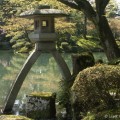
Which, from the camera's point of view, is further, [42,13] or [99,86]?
[42,13]

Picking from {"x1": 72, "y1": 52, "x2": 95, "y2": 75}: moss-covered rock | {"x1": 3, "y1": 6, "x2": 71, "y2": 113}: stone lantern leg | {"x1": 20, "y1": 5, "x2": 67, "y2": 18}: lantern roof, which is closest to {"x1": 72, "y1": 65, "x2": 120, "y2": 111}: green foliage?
{"x1": 72, "y1": 52, "x2": 95, "y2": 75}: moss-covered rock

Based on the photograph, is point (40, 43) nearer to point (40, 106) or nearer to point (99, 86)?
point (40, 106)

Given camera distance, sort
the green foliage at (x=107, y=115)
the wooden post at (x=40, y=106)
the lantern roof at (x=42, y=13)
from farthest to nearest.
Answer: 1. the lantern roof at (x=42, y=13)
2. the wooden post at (x=40, y=106)
3. the green foliage at (x=107, y=115)

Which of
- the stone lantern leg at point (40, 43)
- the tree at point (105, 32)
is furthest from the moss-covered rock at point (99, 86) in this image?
the tree at point (105, 32)

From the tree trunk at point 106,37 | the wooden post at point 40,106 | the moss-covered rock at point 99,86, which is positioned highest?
the tree trunk at point 106,37

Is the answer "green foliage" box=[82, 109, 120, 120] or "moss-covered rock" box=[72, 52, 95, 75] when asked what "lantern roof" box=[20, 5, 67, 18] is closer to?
"moss-covered rock" box=[72, 52, 95, 75]

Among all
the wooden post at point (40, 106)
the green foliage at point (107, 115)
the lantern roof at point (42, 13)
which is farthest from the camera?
the lantern roof at point (42, 13)

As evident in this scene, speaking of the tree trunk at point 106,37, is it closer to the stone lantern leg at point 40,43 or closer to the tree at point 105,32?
the tree at point 105,32

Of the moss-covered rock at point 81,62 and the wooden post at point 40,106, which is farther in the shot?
the moss-covered rock at point 81,62

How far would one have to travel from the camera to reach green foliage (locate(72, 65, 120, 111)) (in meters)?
5.65

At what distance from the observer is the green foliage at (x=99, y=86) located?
5652mm

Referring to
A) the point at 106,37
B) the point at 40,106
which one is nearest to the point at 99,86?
the point at 40,106

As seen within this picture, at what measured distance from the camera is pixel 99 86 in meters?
5.70

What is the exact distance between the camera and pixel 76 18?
31844 millimetres
